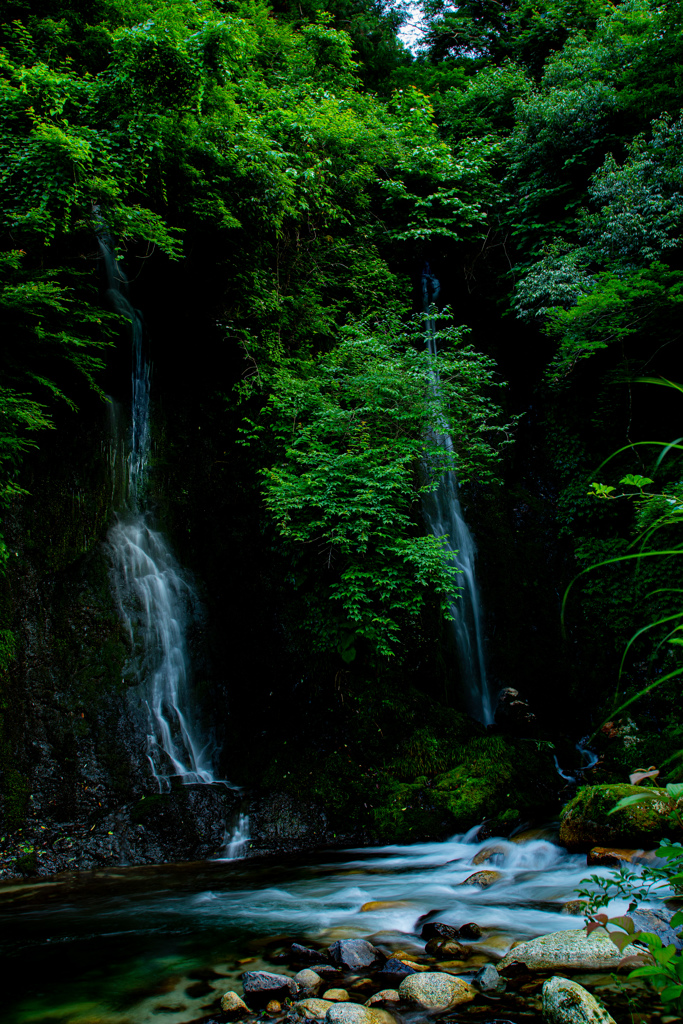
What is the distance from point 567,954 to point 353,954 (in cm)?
123

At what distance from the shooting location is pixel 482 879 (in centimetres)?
498

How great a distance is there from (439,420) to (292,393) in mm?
2052

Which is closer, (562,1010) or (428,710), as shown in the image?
(562,1010)

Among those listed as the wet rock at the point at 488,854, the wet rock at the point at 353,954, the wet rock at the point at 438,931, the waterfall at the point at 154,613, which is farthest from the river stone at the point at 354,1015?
the waterfall at the point at 154,613

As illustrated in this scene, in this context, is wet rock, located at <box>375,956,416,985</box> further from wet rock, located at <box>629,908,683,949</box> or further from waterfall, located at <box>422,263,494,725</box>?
waterfall, located at <box>422,263,494,725</box>

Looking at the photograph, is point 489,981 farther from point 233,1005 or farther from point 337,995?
point 233,1005

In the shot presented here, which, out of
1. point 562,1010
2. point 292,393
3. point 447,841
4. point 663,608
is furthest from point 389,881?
point 292,393

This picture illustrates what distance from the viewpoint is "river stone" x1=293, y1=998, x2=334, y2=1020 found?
110 inches

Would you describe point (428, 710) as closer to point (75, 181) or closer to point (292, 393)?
point (292, 393)

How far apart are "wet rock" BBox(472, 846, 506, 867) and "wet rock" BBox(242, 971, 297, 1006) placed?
9.54ft

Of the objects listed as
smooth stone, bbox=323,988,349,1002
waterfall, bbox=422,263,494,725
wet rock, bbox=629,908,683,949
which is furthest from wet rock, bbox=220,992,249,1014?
waterfall, bbox=422,263,494,725

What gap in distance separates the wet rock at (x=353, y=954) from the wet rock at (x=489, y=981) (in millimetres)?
660

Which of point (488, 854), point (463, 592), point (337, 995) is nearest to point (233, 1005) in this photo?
point (337, 995)

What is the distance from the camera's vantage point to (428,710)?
6.95 metres
